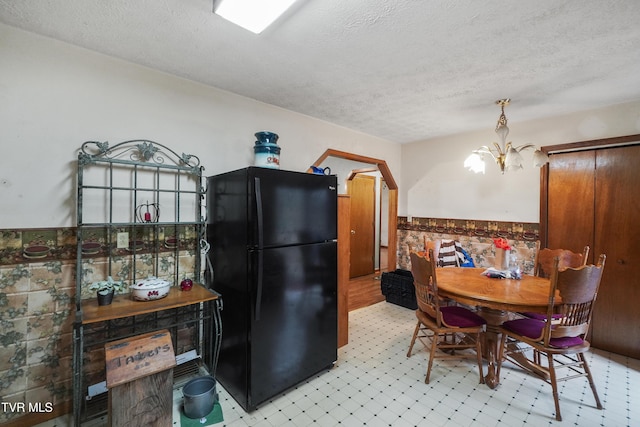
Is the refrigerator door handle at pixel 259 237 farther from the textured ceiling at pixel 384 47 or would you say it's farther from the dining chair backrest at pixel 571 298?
the dining chair backrest at pixel 571 298

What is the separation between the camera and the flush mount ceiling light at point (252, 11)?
1.41 metres

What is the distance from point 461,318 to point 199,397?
2.09 m

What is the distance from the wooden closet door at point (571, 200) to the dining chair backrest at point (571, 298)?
1161 millimetres

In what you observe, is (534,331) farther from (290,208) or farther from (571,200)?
(290,208)

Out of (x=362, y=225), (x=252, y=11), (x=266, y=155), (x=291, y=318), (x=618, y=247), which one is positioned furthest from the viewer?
(x=362, y=225)

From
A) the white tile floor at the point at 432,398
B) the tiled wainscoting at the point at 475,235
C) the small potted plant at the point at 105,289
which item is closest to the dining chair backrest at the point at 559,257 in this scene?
the tiled wainscoting at the point at 475,235

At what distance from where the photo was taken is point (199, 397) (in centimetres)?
187

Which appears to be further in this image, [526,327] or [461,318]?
[461,318]

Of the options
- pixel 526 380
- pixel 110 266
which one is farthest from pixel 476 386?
pixel 110 266

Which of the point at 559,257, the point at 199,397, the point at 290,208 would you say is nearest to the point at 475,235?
the point at 559,257

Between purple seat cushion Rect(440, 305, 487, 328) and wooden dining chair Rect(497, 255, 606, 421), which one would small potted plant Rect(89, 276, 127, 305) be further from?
wooden dining chair Rect(497, 255, 606, 421)

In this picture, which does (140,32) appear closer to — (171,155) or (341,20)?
(171,155)

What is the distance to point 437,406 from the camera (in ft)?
6.65

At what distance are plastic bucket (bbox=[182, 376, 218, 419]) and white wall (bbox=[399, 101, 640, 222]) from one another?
3592 millimetres
